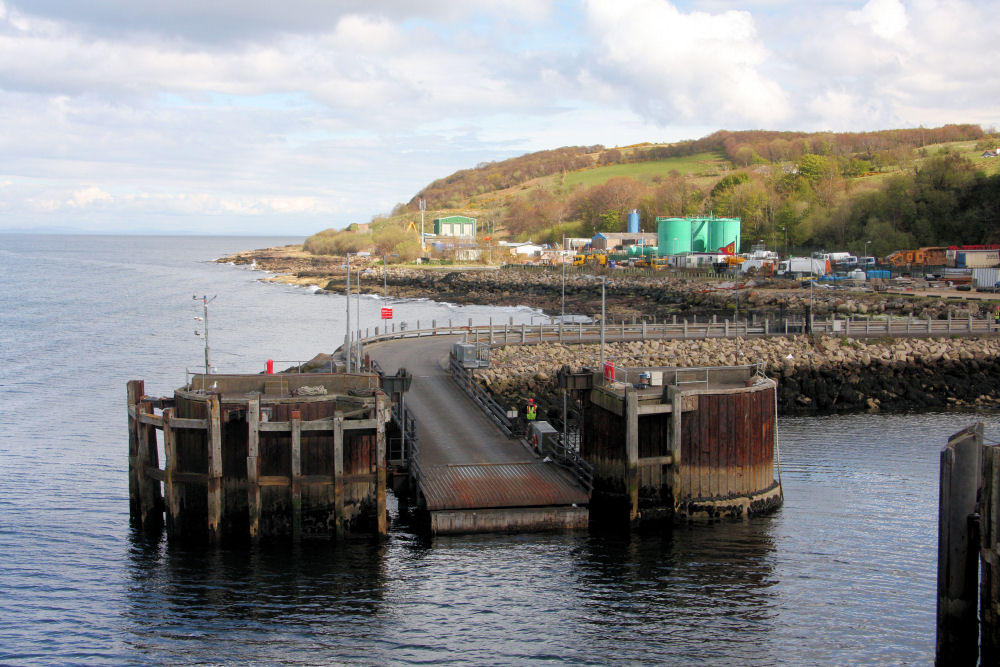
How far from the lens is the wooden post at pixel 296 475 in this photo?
75.0 feet

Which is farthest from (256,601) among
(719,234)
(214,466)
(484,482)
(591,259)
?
(719,234)

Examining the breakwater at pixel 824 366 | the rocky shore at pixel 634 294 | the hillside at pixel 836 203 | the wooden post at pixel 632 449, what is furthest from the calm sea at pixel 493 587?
the hillside at pixel 836 203

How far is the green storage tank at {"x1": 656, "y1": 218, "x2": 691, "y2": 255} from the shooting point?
424 feet

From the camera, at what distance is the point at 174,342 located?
69938 millimetres

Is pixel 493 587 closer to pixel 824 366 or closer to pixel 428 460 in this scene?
pixel 428 460

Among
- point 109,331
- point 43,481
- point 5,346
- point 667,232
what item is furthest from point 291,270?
point 43,481

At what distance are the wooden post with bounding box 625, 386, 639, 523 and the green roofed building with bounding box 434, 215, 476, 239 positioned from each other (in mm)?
157740

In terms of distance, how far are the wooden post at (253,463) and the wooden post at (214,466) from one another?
741 mm

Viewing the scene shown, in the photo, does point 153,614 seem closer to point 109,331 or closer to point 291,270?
point 109,331

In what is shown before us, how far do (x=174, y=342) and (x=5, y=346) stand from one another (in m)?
11.5

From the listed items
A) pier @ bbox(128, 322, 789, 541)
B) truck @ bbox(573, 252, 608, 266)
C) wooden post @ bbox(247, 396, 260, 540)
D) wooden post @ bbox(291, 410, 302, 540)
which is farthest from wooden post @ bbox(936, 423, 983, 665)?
truck @ bbox(573, 252, 608, 266)

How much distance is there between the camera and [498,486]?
82.9 feet

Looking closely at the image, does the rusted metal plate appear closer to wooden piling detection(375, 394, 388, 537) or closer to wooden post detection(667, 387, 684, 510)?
wooden piling detection(375, 394, 388, 537)

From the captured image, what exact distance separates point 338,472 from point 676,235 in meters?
112
